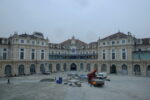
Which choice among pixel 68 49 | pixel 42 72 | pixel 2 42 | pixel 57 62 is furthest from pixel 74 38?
pixel 2 42

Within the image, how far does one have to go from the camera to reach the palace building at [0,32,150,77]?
41.0 m

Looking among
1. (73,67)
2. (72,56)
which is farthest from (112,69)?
(72,56)

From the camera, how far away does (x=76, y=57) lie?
197ft

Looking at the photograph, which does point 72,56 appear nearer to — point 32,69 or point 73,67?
point 73,67

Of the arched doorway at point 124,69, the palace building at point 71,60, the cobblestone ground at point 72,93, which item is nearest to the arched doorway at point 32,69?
the palace building at point 71,60

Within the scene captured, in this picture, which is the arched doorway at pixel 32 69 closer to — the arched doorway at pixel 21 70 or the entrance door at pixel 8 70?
the arched doorway at pixel 21 70

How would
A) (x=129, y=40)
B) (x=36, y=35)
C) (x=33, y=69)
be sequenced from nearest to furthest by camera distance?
1. (x=129, y=40)
2. (x=33, y=69)
3. (x=36, y=35)

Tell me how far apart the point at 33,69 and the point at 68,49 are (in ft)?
69.7

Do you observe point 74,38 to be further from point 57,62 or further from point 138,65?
point 138,65

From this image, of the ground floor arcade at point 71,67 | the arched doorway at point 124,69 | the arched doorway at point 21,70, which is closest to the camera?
the ground floor arcade at point 71,67

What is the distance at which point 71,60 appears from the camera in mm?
57875

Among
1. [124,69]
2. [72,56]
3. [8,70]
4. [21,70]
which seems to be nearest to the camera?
[8,70]

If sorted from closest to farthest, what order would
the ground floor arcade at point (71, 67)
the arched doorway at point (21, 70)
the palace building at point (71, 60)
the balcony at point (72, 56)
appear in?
the ground floor arcade at point (71, 67) → the palace building at point (71, 60) → the arched doorway at point (21, 70) → the balcony at point (72, 56)

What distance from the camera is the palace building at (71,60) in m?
41.0
